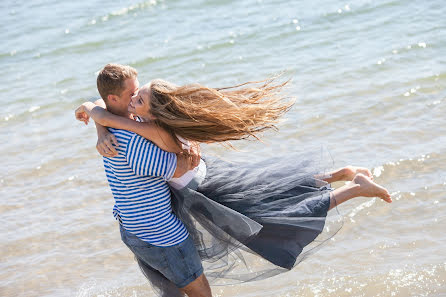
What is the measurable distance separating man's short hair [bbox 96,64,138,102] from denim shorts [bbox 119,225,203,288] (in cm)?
90

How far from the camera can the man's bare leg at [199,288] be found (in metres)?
4.12

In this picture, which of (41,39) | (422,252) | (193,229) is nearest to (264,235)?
(193,229)

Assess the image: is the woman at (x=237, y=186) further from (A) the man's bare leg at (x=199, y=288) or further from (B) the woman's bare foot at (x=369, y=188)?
(A) the man's bare leg at (x=199, y=288)

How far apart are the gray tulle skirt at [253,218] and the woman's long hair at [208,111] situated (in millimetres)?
345

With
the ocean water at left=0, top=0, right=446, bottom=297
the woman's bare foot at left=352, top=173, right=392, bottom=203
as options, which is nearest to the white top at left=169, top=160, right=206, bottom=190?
the woman's bare foot at left=352, top=173, right=392, bottom=203

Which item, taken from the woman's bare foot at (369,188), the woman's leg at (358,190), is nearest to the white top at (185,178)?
the woman's leg at (358,190)

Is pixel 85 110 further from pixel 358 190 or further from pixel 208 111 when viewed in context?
pixel 358 190

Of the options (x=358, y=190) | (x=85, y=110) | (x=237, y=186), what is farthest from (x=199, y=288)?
(x=85, y=110)

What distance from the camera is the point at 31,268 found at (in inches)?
227

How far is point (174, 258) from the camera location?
4004 mm

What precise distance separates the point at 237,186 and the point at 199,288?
2.27 ft

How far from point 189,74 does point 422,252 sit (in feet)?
20.6

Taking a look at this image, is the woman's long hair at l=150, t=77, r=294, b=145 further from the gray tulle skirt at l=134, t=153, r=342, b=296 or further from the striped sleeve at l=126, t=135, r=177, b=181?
the gray tulle skirt at l=134, t=153, r=342, b=296

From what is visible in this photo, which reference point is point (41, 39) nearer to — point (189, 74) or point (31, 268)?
point (189, 74)
